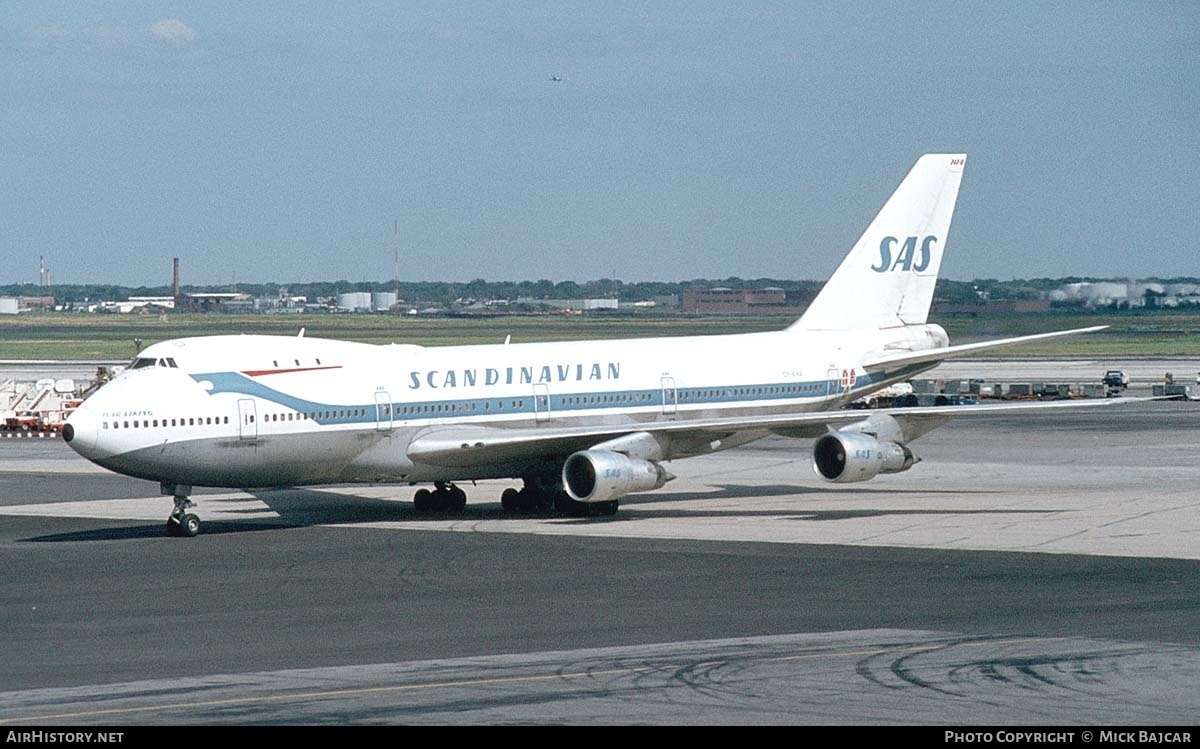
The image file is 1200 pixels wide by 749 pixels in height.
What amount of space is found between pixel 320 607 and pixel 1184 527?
66.5 ft

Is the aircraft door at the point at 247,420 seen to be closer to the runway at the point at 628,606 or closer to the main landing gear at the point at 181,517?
the main landing gear at the point at 181,517

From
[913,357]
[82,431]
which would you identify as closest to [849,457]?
[913,357]

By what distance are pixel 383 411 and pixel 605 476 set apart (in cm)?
565

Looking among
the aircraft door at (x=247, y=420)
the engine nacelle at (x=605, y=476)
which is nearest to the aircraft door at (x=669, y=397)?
the engine nacelle at (x=605, y=476)

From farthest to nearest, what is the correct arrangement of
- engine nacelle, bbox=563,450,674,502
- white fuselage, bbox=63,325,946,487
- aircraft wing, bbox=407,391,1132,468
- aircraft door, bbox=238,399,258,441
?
1. aircraft wing, bbox=407,391,1132,468
2. engine nacelle, bbox=563,450,674,502
3. aircraft door, bbox=238,399,258,441
4. white fuselage, bbox=63,325,946,487

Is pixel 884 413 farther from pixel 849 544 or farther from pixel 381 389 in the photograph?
pixel 381 389

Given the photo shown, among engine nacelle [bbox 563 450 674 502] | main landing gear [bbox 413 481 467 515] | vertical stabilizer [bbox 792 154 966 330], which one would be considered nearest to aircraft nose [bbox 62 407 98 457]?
main landing gear [bbox 413 481 467 515]

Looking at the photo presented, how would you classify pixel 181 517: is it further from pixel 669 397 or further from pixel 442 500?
pixel 669 397

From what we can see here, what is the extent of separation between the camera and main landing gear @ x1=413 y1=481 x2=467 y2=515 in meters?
46.5

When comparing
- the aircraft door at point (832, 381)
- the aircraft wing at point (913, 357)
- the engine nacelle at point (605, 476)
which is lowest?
the engine nacelle at point (605, 476)

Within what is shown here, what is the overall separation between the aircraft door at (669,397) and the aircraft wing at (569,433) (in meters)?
1.61

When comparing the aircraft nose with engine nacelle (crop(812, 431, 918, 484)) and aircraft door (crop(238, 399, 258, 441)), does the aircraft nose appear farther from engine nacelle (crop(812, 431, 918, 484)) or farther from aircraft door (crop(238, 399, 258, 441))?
engine nacelle (crop(812, 431, 918, 484))

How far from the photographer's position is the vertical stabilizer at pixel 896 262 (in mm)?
52750

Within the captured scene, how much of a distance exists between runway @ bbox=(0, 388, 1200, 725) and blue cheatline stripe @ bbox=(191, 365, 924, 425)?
107 inches
